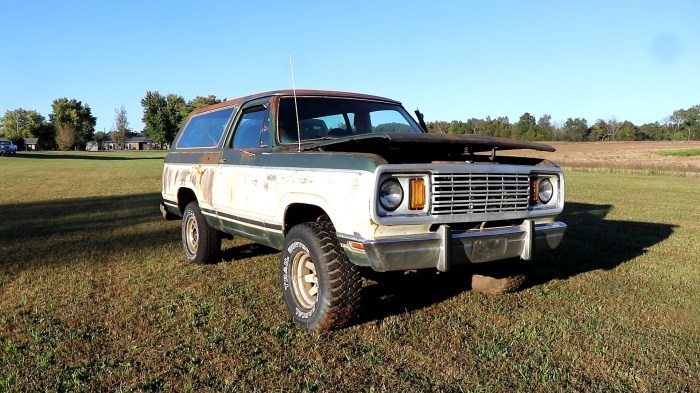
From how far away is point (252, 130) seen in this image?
4996mm

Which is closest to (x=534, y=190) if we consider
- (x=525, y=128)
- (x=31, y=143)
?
(x=525, y=128)

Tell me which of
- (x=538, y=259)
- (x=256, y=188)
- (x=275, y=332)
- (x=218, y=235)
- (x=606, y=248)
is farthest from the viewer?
(x=606, y=248)

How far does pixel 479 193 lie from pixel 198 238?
11.2ft

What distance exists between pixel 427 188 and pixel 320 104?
1888 millimetres

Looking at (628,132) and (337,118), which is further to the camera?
(628,132)

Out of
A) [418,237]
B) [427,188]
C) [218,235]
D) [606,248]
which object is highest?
[427,188]

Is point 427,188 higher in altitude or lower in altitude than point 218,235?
higher

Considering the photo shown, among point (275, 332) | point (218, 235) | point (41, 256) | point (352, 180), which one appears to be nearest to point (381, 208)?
point (352, 180)

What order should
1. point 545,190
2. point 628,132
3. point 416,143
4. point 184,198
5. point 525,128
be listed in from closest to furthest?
point 416,143, point 545,190, point 184,198, point 525,128, point 628,132

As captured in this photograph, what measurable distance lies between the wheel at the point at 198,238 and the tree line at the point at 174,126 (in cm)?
7149

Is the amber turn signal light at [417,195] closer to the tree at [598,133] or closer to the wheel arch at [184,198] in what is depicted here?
the wheel arch at [184,198]

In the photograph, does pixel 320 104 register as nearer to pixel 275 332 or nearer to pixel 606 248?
pixel 275 332

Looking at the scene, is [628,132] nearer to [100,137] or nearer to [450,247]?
[450,247]

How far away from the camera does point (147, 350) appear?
11.4 ft
